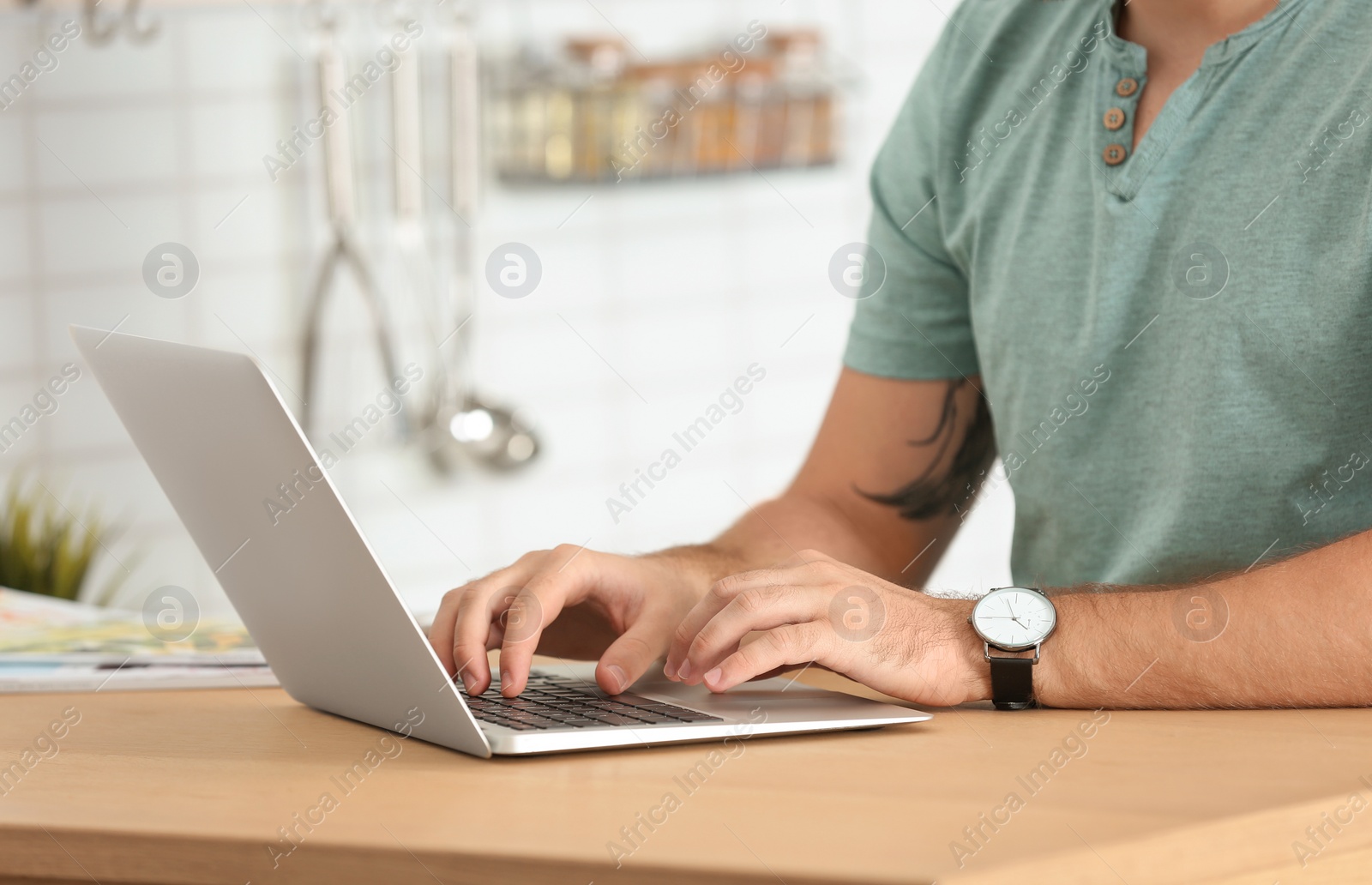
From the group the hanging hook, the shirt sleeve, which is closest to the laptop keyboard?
the shirt sleeve

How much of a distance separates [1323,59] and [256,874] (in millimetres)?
740

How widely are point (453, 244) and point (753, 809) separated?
5.37 feet

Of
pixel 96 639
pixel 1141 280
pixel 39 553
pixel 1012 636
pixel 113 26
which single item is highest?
pixel 113 26

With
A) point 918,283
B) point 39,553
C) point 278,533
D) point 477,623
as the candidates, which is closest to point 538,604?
point 477,623

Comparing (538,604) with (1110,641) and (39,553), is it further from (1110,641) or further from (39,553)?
(39,553)

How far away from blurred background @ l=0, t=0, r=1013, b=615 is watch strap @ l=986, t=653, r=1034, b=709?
1.17 m

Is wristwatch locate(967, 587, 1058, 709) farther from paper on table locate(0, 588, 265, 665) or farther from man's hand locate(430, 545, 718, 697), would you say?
paper on table locate(0, 588, 265, 665)

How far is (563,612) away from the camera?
72 centimetres

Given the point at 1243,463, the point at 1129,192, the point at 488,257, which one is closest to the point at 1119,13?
the point at 1129,192

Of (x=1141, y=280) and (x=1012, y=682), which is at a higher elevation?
(x=1141, y=280)

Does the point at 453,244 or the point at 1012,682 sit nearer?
the point at 1012,682

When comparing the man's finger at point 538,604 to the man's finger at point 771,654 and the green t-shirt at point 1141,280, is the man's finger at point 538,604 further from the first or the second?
the green t-shirt at point 1141,280

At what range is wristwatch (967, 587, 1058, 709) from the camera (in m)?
0.60

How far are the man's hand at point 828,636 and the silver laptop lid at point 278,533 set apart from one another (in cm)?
13
